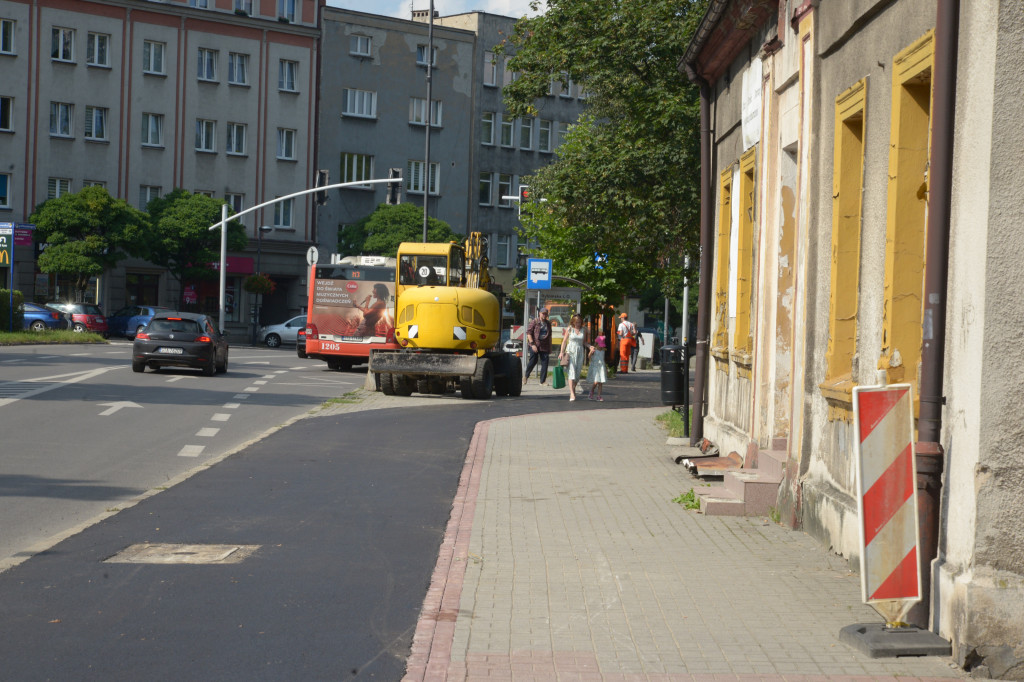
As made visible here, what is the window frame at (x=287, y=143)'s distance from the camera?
208 feet

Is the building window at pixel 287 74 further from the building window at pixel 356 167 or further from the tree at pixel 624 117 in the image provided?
the tree at pixel 624 117

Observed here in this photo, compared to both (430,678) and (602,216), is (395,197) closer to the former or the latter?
(602,216)

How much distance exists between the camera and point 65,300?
184ft

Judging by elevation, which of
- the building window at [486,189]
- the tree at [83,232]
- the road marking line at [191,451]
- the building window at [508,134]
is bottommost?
the road marking line at [191,451]

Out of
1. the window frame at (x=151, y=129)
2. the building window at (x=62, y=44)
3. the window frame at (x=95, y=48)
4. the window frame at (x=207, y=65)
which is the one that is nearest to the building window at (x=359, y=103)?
the window frame at (x=207, y=65)

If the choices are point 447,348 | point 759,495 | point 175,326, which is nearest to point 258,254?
point 175,326

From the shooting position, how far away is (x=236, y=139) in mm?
62156

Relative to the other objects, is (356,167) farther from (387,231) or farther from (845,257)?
(845,257)

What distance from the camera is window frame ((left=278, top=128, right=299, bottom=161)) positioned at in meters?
63.5

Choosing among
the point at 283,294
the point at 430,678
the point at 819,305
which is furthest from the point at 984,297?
the point at 283,294

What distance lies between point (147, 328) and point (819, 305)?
21.8 meters

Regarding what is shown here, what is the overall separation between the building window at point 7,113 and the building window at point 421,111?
20.7 metres

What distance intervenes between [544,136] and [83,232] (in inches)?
1201

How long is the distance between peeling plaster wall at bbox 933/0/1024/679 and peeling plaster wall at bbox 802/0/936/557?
4.41ft
